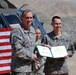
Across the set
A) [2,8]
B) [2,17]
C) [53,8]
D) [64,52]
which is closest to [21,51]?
[64,52]

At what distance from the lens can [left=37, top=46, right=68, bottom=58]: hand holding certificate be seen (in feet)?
17.0

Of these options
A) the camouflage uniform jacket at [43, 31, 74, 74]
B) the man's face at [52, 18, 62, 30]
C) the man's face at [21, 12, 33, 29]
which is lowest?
the camouflage uniform jacket at [43, 31, 74, 74]

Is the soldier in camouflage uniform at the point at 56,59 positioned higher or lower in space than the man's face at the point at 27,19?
lower

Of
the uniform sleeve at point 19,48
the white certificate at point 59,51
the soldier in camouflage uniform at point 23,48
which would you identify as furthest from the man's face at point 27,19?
the white certificate at point 59,51

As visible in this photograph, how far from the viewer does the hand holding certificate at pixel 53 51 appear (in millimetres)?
5172

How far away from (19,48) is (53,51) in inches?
24.7

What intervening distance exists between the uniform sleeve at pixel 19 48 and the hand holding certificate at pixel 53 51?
0.81 ft

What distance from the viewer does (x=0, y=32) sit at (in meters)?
7.59

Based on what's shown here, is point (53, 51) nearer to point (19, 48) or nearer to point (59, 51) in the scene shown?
point (59, 51)

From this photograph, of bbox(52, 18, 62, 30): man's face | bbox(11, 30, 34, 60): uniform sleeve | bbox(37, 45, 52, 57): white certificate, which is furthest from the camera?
bbox(52, 18, 62, 30): man's face

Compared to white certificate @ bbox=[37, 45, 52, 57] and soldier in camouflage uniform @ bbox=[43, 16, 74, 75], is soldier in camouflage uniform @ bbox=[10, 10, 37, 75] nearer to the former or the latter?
white certificate @ bbox=[37, 45, 52, 57]

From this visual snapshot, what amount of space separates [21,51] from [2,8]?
455 cm

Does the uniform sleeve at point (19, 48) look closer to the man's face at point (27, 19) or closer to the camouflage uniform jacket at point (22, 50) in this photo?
the camouflage uniform jacket at point (22, 50)

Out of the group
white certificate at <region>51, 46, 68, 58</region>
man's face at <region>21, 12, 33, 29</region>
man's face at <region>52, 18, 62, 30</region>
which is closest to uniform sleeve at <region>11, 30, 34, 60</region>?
man's face at <region>21, 12, 33, 29</region>
